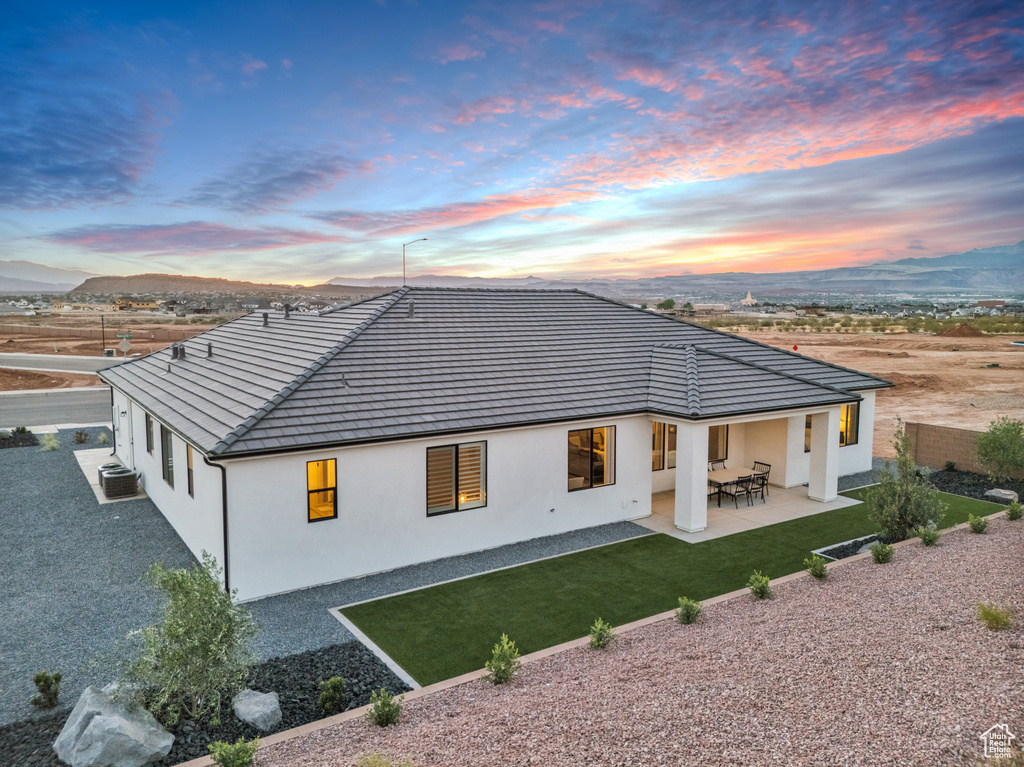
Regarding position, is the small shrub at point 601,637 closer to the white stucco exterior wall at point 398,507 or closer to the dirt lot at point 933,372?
the white stucco exterior wall at point 398,507

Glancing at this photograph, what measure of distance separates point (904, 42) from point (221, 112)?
24.3 m

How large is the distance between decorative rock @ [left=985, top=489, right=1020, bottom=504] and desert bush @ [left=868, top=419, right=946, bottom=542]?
522 centimetres

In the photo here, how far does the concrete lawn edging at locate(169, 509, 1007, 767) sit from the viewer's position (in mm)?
6367

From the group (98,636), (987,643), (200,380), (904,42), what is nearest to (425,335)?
(200,380)

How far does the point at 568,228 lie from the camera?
38438mm

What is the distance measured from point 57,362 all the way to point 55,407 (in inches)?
848

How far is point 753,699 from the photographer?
625 cm

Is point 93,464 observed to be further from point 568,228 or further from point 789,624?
point 568,228

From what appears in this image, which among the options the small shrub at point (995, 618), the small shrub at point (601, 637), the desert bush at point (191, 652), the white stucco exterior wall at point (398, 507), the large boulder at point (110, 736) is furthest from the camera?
the white stucco exterior wall at point (398, 507)

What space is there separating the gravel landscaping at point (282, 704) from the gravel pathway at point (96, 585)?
38 centimetres

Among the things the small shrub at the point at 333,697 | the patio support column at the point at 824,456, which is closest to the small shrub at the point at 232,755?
the small shrub at the point at 333,697

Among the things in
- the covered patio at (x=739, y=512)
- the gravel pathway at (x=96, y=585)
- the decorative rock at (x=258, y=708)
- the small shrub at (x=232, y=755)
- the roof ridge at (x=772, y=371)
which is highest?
the roof ridge at (x=772, y=371)

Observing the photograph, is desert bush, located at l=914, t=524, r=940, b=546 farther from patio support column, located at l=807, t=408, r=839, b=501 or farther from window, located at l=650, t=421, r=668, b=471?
window, located at l=650, t=421, r=668, b=471

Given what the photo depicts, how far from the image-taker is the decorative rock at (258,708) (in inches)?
263
